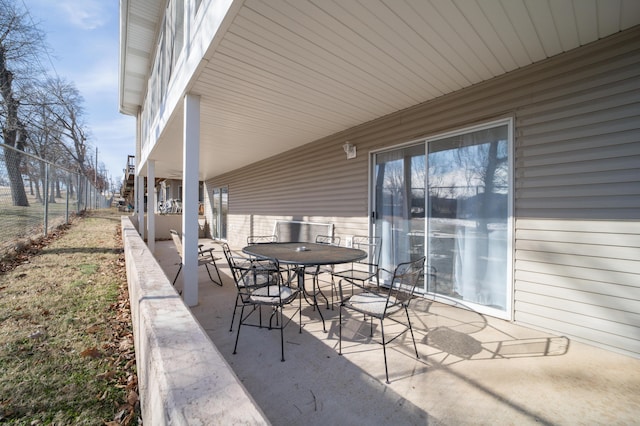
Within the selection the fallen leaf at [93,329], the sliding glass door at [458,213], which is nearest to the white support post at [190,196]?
the fallen leaf at [93,329]

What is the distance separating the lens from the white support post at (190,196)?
3.39 m

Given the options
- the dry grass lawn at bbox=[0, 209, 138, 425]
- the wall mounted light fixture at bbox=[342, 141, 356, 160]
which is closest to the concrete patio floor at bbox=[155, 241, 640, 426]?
the dry grass lawn at bbox=[0, 209, 138, 425]

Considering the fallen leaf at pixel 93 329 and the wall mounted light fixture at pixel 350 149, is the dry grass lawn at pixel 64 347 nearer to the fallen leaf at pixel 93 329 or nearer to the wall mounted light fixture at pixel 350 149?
the fallen leaf at pixel 93 329

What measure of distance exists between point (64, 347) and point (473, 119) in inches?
175

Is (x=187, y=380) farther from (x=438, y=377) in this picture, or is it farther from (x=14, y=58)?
(x=14, y=58)

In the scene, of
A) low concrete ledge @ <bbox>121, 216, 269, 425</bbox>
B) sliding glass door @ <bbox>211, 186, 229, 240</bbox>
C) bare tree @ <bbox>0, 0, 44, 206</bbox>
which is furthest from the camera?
sliding glass door @ <bbox>211, 186, 229, 240</bbox>

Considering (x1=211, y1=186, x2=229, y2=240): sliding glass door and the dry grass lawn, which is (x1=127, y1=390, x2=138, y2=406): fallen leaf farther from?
(x1=211, y1=186, x2=229, y2=240): sliding glass door

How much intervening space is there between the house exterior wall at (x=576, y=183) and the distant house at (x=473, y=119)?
0.04 feet

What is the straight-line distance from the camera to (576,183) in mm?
2539

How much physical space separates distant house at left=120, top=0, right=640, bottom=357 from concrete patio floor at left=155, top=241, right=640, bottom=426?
517 mm

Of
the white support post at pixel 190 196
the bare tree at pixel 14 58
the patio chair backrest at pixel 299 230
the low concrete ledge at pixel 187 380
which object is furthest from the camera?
the bare tree at pixel 14 58

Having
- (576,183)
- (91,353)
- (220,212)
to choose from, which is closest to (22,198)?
(91,353)

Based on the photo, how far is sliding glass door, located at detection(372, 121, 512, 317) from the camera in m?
3.06

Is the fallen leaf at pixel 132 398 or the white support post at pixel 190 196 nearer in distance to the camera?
the fallen leaf at pixel 132 398
